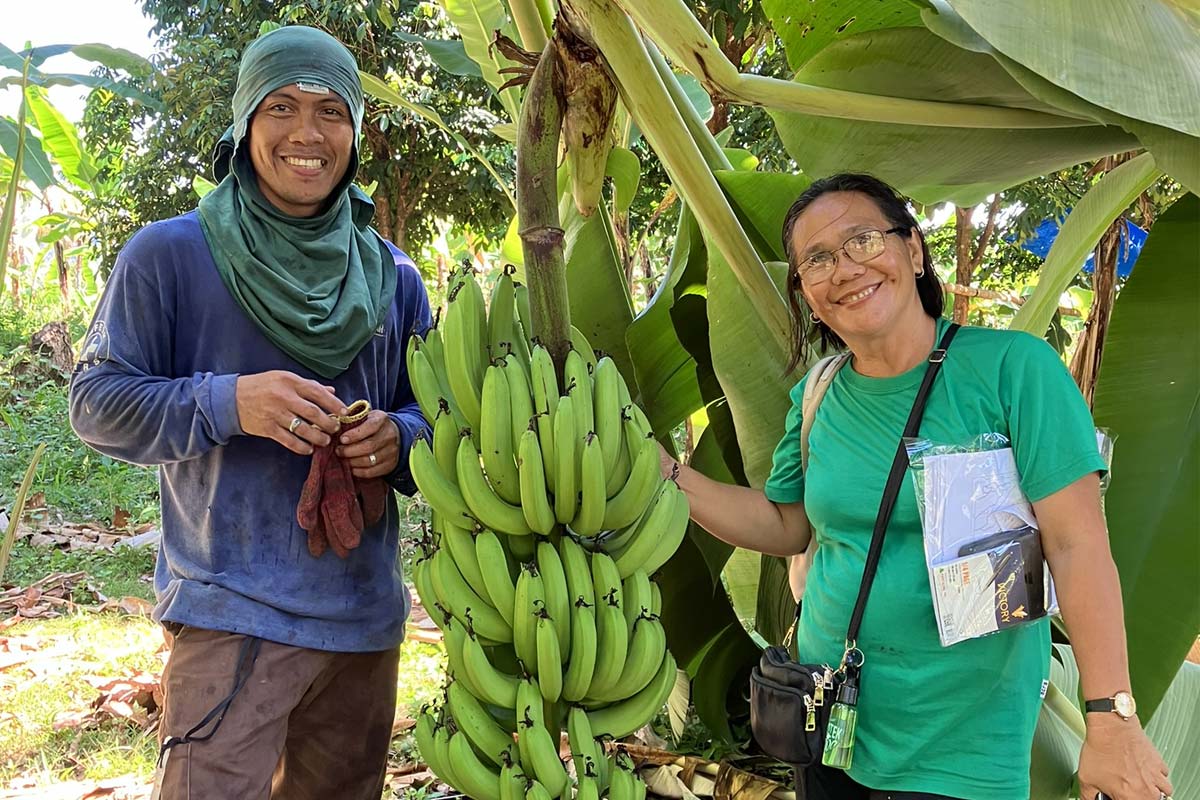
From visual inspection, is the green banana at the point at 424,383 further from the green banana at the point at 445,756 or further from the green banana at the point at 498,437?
the green banana at the point at 445,756

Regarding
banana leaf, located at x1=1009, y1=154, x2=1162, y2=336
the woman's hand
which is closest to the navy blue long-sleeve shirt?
the woman's hand

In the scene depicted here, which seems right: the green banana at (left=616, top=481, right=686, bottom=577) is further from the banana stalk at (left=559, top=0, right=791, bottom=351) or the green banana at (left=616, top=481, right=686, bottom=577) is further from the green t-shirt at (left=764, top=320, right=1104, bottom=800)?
the banana stalk at (left=559, top=0, right=791, bottom=351)

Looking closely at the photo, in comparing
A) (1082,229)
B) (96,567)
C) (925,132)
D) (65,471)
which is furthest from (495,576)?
(65,471)

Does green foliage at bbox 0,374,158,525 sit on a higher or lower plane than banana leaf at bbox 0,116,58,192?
lower

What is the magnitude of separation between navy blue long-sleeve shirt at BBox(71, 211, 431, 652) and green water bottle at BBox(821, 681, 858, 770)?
27.9 inches

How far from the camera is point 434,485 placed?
1121 millimetres

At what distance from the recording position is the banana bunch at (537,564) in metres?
1.08

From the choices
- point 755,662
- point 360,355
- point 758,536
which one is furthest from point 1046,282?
point 360,355

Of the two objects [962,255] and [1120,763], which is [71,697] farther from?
[962,255]

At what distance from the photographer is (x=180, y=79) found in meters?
5.79

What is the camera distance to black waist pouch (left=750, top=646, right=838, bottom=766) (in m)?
1.20

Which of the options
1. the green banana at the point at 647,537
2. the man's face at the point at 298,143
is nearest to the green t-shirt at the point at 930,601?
the green banana at the point at 647,537

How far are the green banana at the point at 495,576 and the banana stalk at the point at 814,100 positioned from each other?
2.26 ft

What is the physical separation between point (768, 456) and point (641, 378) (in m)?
0.31
